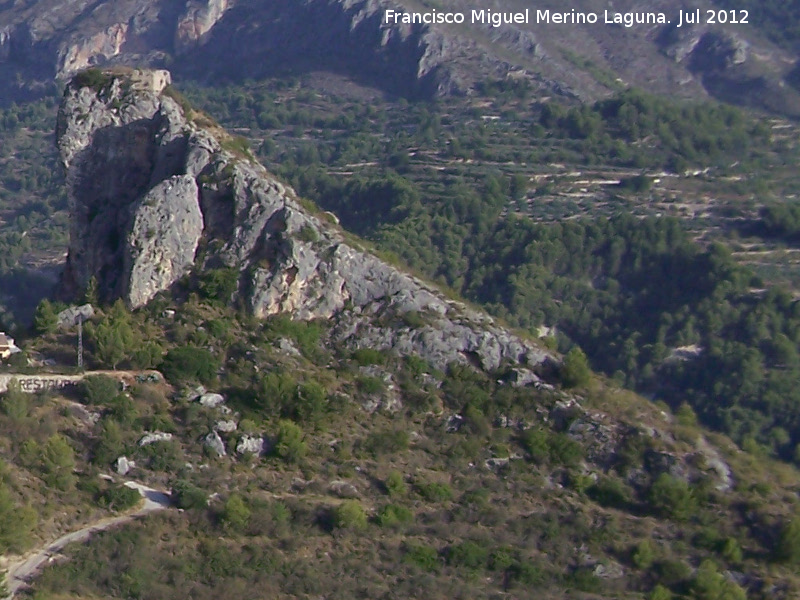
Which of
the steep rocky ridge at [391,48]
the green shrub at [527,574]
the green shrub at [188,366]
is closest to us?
the green shrub at [527,574]

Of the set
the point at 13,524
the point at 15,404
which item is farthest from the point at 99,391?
the point at 13,524

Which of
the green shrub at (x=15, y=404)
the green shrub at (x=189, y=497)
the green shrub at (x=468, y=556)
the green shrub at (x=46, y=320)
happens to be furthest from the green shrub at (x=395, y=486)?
the green shrub at (x=46, y=320)

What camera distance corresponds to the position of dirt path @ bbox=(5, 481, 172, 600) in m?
34.2

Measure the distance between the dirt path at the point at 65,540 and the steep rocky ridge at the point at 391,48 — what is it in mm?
111577

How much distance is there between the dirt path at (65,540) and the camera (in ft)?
112

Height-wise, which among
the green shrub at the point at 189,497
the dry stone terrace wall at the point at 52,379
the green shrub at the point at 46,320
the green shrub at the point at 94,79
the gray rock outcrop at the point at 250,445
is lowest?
the green shrub at the point at 189,497

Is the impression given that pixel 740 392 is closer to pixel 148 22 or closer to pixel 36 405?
pixel 36 405

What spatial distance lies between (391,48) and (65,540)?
425 ft

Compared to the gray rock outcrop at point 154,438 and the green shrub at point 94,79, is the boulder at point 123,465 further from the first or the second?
the green shrub at point 94,79

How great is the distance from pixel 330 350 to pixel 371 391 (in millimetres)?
2142

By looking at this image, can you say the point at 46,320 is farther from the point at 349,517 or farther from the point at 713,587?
the point at 713,587

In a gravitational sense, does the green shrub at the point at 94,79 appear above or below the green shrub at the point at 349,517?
above

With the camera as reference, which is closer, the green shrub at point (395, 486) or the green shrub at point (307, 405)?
the green shrub at point (395, 486)

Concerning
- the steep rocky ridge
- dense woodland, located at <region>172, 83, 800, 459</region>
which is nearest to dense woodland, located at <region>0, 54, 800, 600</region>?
dense woodland, located at <region>172, 83, 800, 459</region>
